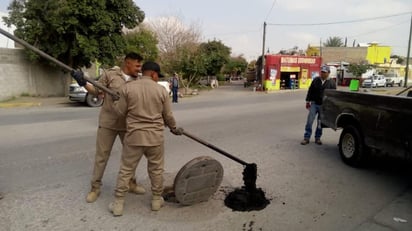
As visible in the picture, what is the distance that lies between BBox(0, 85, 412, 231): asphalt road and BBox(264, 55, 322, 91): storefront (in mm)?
23590

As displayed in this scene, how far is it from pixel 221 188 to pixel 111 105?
1.86 m

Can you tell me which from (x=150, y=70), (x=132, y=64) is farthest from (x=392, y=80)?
(x=150, y=70)

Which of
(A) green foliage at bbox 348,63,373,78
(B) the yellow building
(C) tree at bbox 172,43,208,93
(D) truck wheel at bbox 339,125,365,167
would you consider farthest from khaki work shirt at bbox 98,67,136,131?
(B) the yellow building

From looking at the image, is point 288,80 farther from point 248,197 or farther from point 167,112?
point 167,112

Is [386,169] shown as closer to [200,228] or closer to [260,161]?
[260,161]

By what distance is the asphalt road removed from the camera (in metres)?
3.75

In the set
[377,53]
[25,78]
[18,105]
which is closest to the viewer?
[18,105]

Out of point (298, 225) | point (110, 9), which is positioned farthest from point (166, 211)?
point (110, 9)

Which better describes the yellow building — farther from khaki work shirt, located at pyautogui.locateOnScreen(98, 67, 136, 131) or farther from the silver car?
khaki work shirt, located at pyautogui.locateOnScreen(98, 67, 136, 131)

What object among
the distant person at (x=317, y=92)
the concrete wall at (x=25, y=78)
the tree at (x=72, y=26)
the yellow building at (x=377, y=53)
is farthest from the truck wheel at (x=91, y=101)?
the yellow building at (x=377, y=53)

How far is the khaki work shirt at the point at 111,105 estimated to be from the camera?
4.09 metres

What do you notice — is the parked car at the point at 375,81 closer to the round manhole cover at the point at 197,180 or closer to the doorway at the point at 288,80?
the doorway at the point at 288,80

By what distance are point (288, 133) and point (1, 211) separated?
22.5 feet

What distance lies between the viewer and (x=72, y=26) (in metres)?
16.8
